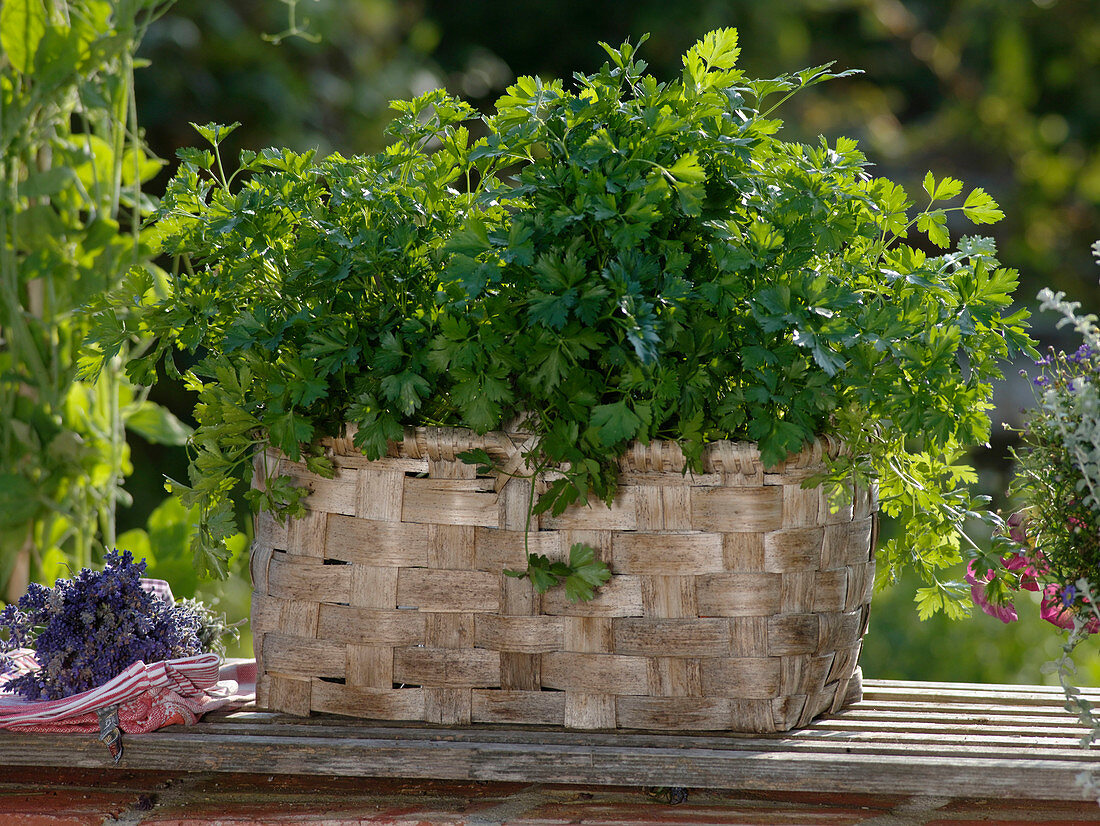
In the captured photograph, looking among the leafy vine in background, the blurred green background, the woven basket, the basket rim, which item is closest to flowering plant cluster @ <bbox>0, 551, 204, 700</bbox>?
the woven basket

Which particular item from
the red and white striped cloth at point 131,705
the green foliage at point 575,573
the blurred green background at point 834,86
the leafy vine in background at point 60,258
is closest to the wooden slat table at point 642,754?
the red and white striped cloth at point 131,705

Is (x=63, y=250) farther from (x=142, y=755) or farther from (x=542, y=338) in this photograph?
(x=542, y=338)

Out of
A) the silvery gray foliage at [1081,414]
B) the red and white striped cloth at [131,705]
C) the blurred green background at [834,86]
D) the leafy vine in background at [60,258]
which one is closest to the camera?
the silvery gray foliage at [1081,414]

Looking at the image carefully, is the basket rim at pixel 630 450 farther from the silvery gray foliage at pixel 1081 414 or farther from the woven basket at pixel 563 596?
the silvery gray foliage at pixel 1081 414

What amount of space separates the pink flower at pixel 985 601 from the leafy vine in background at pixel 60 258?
3.77 feet

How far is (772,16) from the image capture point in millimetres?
3904

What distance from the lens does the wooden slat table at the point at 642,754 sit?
85 cm

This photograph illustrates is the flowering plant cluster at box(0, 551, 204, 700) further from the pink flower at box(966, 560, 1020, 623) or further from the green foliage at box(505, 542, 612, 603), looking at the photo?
the pink flower at box(966, 560, 1020, 623)

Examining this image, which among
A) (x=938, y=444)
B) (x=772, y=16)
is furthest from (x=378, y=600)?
(x=772, y=16)

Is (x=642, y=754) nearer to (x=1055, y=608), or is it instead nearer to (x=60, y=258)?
(x=1055, y=608)

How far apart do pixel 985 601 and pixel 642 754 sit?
38cm

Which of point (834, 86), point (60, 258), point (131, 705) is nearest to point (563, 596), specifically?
point (131, 705)

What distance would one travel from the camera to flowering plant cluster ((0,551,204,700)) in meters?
0.98

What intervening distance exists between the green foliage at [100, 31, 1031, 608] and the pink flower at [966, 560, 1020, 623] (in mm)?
93
